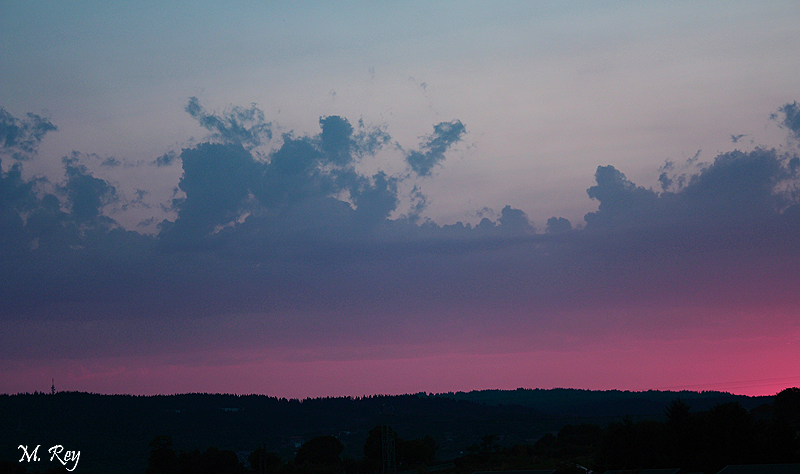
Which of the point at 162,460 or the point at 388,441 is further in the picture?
the point at 162,460

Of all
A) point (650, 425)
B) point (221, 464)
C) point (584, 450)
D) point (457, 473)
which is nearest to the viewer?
point (650, 425)

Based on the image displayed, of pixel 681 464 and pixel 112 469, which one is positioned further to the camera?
pixel 112 469

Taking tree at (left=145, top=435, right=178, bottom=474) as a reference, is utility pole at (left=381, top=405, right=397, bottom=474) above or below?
above

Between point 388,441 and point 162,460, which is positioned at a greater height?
point 388,441

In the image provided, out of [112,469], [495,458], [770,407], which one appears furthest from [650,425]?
[112,469]

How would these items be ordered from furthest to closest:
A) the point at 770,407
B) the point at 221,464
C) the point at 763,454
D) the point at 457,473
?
the point at 770,407 → the point at 221,464 → the point at 457,473 → the point at 763,454

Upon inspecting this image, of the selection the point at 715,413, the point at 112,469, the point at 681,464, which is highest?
the point at 715,413

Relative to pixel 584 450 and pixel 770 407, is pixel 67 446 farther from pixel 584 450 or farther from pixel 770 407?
pixel 770 407

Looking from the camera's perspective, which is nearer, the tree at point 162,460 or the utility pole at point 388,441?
the utility pole at point 388,441

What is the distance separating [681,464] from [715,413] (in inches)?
227

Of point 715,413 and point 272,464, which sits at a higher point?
point 715,413

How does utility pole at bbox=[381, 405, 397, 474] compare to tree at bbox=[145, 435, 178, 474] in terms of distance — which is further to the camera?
tree at bbox=[145, 435, 178, 474]

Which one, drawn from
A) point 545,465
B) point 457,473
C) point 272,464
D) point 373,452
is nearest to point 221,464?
point 272,464

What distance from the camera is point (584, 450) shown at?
12062 centimetres
